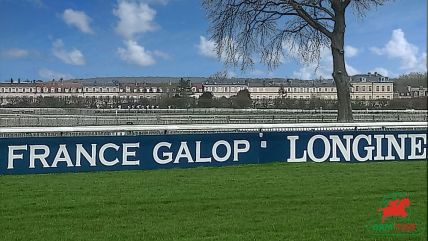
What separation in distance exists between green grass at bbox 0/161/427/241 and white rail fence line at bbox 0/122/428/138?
116 cm

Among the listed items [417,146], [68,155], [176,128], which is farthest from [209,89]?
[68,155]

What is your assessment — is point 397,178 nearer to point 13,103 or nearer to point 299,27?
point 299,27

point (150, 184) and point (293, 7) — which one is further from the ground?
point (293, 7)

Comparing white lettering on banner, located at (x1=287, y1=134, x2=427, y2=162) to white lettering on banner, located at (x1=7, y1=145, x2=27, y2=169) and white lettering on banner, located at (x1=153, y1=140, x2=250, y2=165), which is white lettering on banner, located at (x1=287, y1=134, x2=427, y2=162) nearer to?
white lettering on banner, located at (x1=153, y1=140, x2=250, y2=165)

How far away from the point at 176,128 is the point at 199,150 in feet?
2.33

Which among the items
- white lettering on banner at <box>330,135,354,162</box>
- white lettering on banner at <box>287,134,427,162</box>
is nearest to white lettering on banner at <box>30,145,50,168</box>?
white lettering on banner at <box>287,134,427,162</box>

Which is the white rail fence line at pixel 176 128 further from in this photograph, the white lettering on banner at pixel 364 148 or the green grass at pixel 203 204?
the green grass at pixel 203 204

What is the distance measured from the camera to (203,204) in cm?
757

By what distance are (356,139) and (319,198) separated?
6.51 meters

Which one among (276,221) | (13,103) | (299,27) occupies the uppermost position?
(299,27)

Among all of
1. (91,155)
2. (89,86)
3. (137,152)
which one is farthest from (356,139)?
(89,86)

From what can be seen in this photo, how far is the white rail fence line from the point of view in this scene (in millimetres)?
12039

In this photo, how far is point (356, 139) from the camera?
46.4ft

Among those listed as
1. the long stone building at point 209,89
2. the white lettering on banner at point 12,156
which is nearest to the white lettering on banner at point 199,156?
the white lettering on banner at point 12,156
